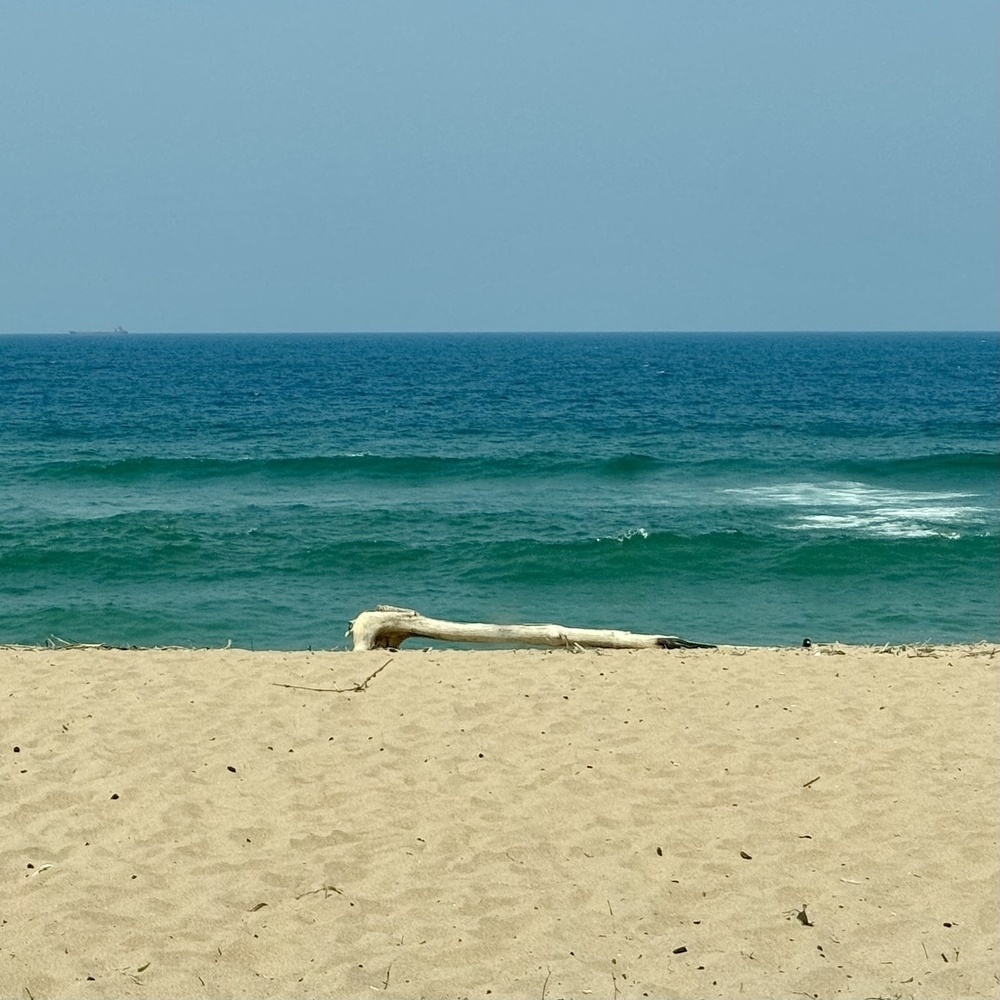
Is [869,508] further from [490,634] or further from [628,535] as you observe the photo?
[490,634]

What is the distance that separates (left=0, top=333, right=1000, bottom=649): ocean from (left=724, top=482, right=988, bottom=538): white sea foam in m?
0.12

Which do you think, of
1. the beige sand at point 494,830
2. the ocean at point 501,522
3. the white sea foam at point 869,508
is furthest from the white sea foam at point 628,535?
the beige sand at point 494,830

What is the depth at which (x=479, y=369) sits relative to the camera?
89312mm

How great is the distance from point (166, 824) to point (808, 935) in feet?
11.5

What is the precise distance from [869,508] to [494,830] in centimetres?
1931

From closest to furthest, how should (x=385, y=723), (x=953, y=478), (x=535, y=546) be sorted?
(x=385, y=723), (x=535, y=546), (x=953, y=478)

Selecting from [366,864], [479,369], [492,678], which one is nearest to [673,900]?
[366,864]

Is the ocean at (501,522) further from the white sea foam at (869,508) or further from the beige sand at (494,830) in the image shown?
the beige sand at (494,830)

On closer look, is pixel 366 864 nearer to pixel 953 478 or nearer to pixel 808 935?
pixel 808 935

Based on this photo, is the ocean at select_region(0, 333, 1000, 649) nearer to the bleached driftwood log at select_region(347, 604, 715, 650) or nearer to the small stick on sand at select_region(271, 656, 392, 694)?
the bleached driftwood log at select_region(347, 604, 715, 650)

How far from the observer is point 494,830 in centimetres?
648

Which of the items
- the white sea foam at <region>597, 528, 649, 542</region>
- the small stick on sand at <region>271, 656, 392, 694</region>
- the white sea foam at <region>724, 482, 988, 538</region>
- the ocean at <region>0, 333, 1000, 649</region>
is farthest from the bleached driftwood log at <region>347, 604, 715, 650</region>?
the white sea foam at <region>724, 482, 988, 538</region>

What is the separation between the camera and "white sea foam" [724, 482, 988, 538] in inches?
839

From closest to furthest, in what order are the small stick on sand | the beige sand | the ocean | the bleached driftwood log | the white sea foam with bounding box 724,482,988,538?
1. the beige sand
2. the small stick on sand
3. the bleached driftwood log
4. the ocean
5. the white sea foam with bounding box 724,482,988,538
